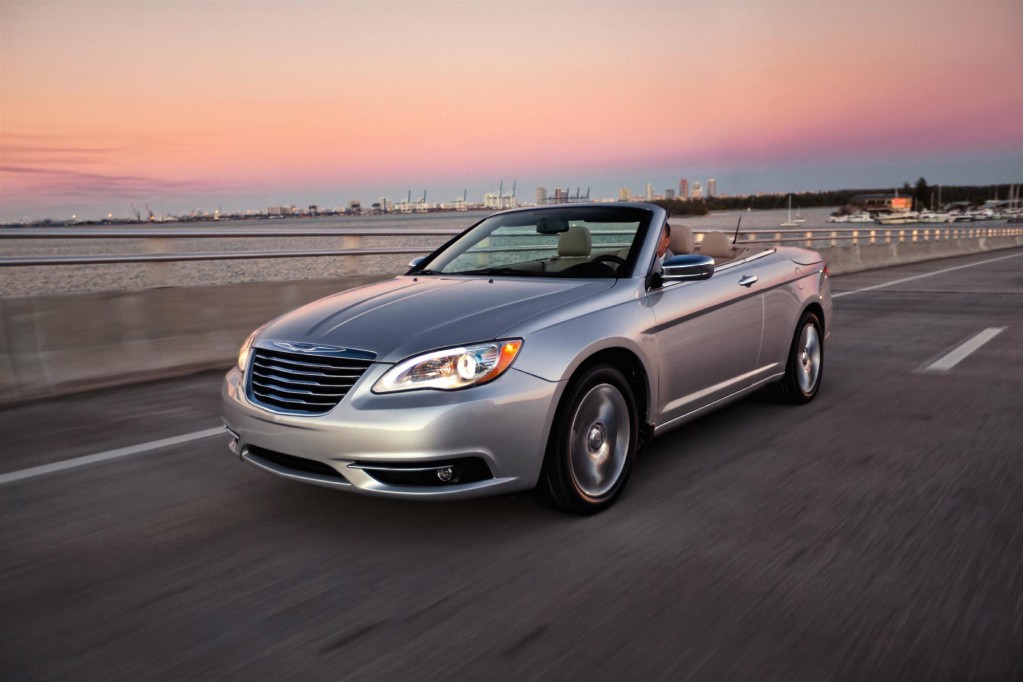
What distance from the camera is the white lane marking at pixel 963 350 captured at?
26.0 feet

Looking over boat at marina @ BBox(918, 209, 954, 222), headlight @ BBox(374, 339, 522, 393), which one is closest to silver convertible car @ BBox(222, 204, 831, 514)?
headlight @ BBox(374, 339, 522, 393)

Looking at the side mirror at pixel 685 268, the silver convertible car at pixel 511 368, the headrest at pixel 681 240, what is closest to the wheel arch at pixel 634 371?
the silver convertible car at pixel 511 368

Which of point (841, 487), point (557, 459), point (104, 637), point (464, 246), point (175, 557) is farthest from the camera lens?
point (464, 246)

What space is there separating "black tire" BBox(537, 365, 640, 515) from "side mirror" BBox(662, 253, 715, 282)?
2.35 ft

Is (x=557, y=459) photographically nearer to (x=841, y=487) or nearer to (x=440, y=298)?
(x=440, y=298)

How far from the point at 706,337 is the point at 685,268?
1.60ft

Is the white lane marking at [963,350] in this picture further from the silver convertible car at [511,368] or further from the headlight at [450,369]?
the headlight at [450,369]

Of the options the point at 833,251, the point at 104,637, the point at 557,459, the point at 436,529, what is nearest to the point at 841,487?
the point at 557,459

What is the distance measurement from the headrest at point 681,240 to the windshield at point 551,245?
0.44 m

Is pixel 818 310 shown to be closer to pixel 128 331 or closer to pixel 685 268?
pixel 685 268

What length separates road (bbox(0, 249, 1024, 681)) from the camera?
9.07ft

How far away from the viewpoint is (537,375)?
3.76 meters

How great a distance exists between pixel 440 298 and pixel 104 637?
2.15 meters

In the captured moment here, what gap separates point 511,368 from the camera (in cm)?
372
